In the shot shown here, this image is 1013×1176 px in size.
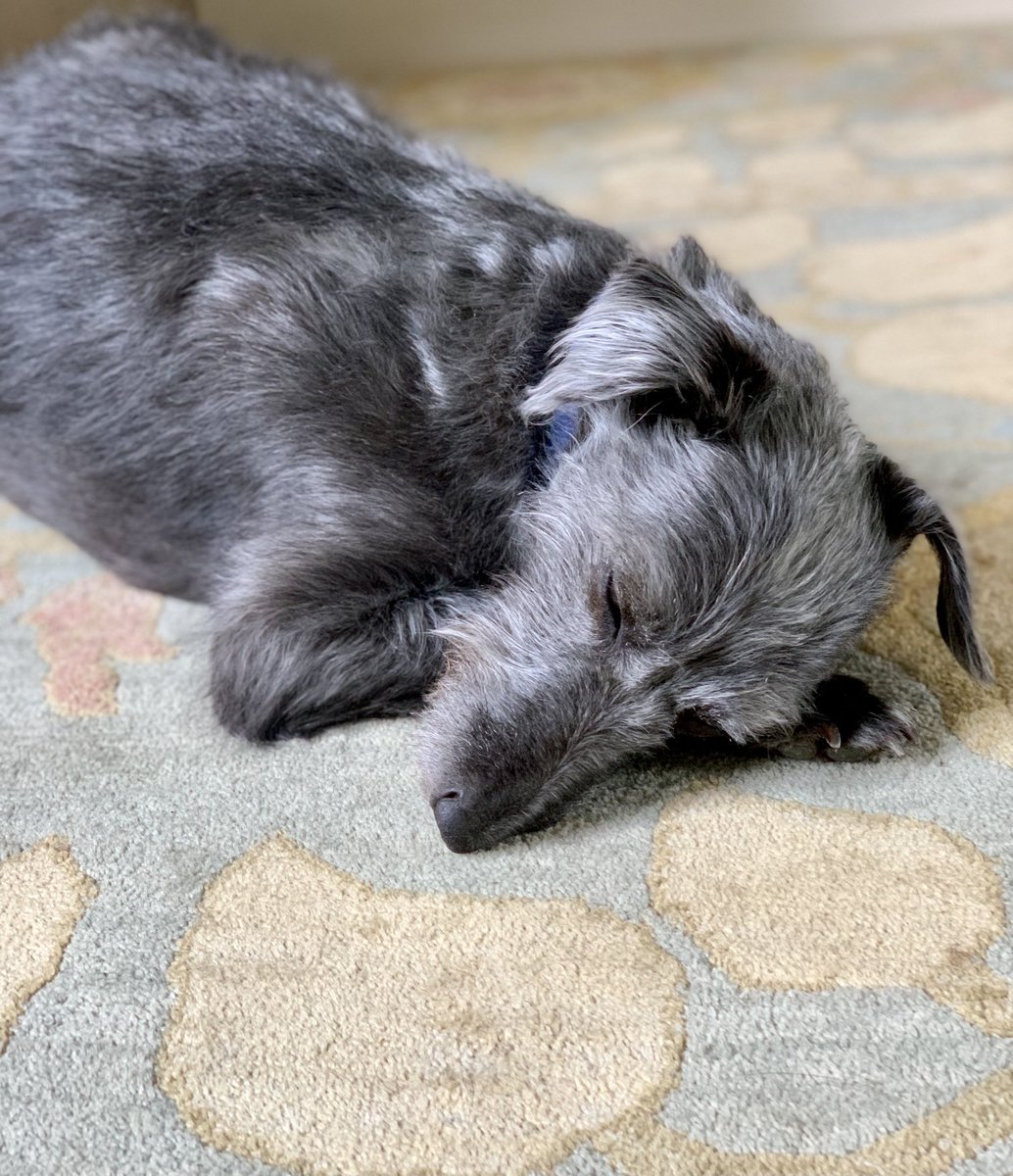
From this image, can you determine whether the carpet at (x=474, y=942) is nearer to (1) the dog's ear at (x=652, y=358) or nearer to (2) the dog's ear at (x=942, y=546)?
(2) the dog's ear at (x=942, y=546)

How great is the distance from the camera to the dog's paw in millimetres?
1788

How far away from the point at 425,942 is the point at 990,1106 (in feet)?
2.23

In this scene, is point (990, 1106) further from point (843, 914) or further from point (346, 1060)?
point (346, 1060)

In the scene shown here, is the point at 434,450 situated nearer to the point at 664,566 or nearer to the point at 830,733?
the point at 664,566

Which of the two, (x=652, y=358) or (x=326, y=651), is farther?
(x=326, y=651)

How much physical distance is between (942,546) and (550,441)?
2.11ft

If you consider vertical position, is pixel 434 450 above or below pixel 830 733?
above

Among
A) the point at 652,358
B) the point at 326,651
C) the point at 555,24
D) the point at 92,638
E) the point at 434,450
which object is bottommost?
the point at 555,24

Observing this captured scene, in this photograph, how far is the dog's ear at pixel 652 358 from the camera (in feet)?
5.58

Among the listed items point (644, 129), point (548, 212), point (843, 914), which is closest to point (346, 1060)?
point (843, 914)

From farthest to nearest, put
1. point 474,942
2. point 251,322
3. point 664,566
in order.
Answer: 1. point 251,322
2. point 664,566
3. point 474,942

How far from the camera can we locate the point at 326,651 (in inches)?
74.5

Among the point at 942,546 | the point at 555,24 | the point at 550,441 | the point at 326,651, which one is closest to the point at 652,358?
the point at 550,441

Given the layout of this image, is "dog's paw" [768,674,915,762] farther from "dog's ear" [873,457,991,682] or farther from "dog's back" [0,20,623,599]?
"dog's back" [0,20,623,599]
